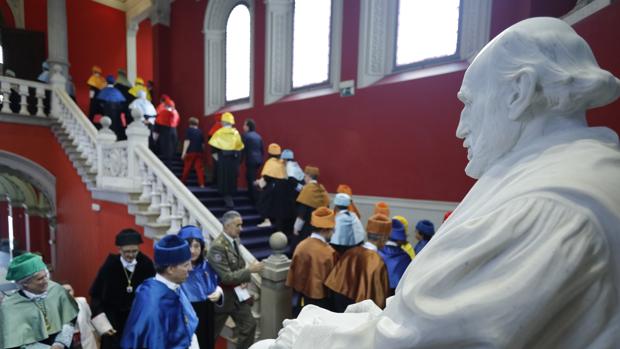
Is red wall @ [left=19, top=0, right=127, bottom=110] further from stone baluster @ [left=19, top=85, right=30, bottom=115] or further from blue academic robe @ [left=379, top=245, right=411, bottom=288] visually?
blue academic robe @ [left=379, top=245, right=411, bottom=288]

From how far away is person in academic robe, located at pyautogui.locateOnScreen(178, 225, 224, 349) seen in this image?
277 cm

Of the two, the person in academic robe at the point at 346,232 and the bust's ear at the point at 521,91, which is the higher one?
the bust's ear at the point at 521,91

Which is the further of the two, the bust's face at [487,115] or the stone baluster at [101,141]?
the stone baluster at [101,141]

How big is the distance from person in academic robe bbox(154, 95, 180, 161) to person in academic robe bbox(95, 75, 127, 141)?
32.7 inches

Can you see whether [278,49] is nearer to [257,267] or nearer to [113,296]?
[257,267]

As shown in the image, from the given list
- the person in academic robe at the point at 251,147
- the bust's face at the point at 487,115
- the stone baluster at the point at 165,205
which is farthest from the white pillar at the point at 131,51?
the bust's face at the point at 487,115

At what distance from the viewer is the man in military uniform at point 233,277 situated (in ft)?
10.00

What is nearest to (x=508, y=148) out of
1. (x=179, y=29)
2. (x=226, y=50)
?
(x=226, y=50)

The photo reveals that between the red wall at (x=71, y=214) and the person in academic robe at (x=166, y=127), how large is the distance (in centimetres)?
156

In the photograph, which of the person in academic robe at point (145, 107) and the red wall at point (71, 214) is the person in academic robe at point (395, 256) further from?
the person in academic robe at point (145, 107)

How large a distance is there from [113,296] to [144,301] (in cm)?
124

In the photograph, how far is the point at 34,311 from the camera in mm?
2340

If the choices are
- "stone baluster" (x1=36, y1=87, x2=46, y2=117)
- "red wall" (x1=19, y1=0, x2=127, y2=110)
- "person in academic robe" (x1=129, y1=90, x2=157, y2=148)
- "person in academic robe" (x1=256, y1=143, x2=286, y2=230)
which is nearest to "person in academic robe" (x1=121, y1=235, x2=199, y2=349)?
"person in academic robe" (x1=256, y1=143, x2=286, y2=230)

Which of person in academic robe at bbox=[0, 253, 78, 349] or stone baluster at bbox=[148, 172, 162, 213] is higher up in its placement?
stone baluster at bbox=[148, 172, 162, 213]
